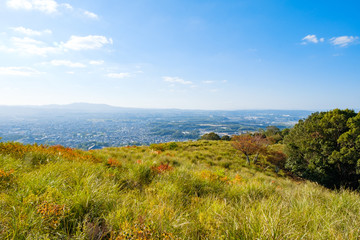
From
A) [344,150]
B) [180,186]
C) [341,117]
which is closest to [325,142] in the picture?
[344,150]

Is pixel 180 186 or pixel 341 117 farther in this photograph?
pixel 341 117

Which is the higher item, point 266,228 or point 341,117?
point 341,117

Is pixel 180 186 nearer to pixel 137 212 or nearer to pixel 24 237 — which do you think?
pixel 137 212

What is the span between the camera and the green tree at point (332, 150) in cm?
1264

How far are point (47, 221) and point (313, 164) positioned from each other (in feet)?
64.9

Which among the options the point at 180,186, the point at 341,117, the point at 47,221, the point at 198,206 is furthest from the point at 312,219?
the point at 341,117

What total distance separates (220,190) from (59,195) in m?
4.11

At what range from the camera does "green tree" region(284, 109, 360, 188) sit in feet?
41.5

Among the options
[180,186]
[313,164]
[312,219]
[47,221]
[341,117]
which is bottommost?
[313,164]

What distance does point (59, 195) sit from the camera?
2768 mm

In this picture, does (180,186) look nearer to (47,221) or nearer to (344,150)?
(47,221)

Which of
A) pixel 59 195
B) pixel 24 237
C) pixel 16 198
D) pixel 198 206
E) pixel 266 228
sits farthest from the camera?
pixel 198 206

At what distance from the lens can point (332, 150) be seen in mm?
13969

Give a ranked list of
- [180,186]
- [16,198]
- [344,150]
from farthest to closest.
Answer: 1. [344,150]
2. [180,186]
3. [16,198]
